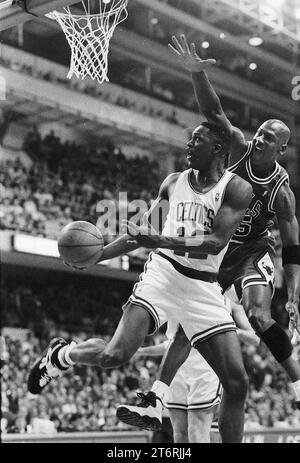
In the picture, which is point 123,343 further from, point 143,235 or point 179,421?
point 179,421

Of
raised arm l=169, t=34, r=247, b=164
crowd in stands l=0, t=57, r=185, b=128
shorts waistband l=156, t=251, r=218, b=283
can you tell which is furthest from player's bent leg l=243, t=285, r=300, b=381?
crowd in stands l=0, t=57, r=185, b=128

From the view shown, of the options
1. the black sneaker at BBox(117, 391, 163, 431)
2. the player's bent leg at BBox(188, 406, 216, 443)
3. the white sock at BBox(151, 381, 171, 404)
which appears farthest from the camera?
the player's bent leg at BBox(188, 406, 216, 443)

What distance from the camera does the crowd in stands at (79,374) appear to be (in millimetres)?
12094

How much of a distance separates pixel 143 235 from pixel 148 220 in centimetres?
65

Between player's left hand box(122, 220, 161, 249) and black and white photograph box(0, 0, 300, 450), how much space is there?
0.02 metres

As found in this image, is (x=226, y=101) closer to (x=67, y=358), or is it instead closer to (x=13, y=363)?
(x=13, y=363)

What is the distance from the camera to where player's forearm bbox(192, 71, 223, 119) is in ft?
18.3

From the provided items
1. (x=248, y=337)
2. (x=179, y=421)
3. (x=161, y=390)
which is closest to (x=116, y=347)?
(x=161, y=390)

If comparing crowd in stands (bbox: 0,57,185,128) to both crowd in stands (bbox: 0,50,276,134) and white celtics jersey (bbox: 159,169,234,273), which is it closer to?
crowd in stands (bbox: 0,50,276,134)

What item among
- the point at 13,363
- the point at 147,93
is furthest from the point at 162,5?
the point at 13,363

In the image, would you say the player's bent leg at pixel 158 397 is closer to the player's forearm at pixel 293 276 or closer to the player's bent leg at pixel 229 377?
the player's bent leg at pixel 229 377

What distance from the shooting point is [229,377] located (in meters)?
4.80

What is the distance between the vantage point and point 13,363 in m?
13.0

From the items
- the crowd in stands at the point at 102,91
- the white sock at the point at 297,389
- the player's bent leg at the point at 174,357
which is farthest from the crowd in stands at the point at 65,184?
the player's bent leg at the point at 174,357
